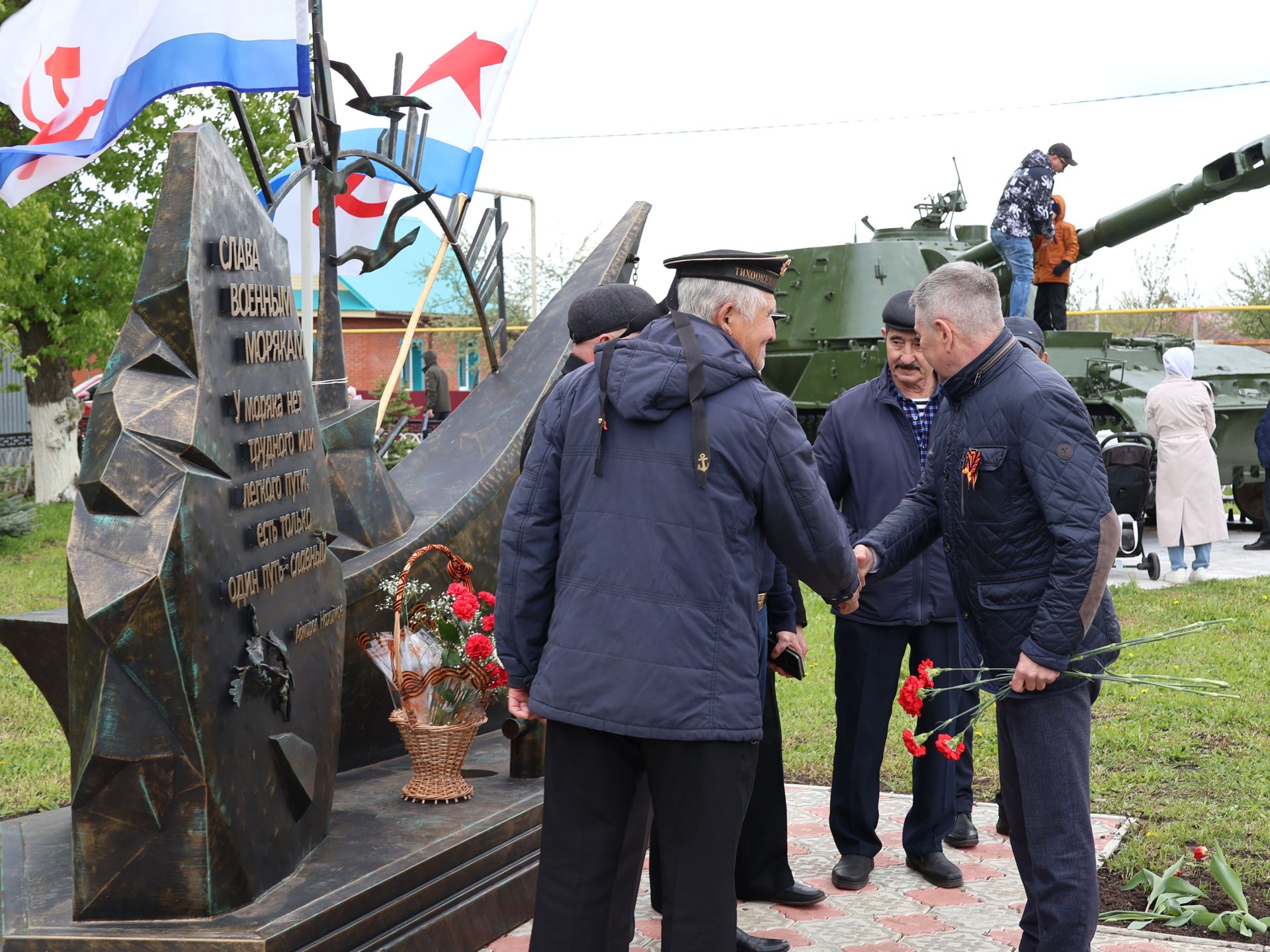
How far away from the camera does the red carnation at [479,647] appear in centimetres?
415

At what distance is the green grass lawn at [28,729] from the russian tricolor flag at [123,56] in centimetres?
203

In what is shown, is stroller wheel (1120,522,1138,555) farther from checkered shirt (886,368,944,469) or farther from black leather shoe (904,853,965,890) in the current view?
black leather shoe (904,853,965,890)

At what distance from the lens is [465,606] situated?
419cm

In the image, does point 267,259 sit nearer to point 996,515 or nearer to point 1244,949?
point 996,515

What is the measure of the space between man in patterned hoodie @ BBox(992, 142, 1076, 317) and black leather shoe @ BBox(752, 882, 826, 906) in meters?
7.76

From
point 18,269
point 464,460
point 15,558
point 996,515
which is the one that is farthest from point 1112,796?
point 18,269

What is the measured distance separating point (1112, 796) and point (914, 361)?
217 centimetres

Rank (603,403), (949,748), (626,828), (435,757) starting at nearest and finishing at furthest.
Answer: (603,403) → (626,828) → (949,748) → (435,757)

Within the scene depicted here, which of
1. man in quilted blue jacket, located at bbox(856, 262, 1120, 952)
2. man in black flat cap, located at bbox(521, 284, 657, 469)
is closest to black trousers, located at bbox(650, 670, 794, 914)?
man in quilted blue jacket, located at bbox(856, 262, 1120, 952)

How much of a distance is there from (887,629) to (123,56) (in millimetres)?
4356

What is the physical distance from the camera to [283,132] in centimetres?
1678

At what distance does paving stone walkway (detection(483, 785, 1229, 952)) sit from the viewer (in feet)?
13.3

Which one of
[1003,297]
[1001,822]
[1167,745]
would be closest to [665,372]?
[1001,822]

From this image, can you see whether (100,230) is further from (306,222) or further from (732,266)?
(732,266)
